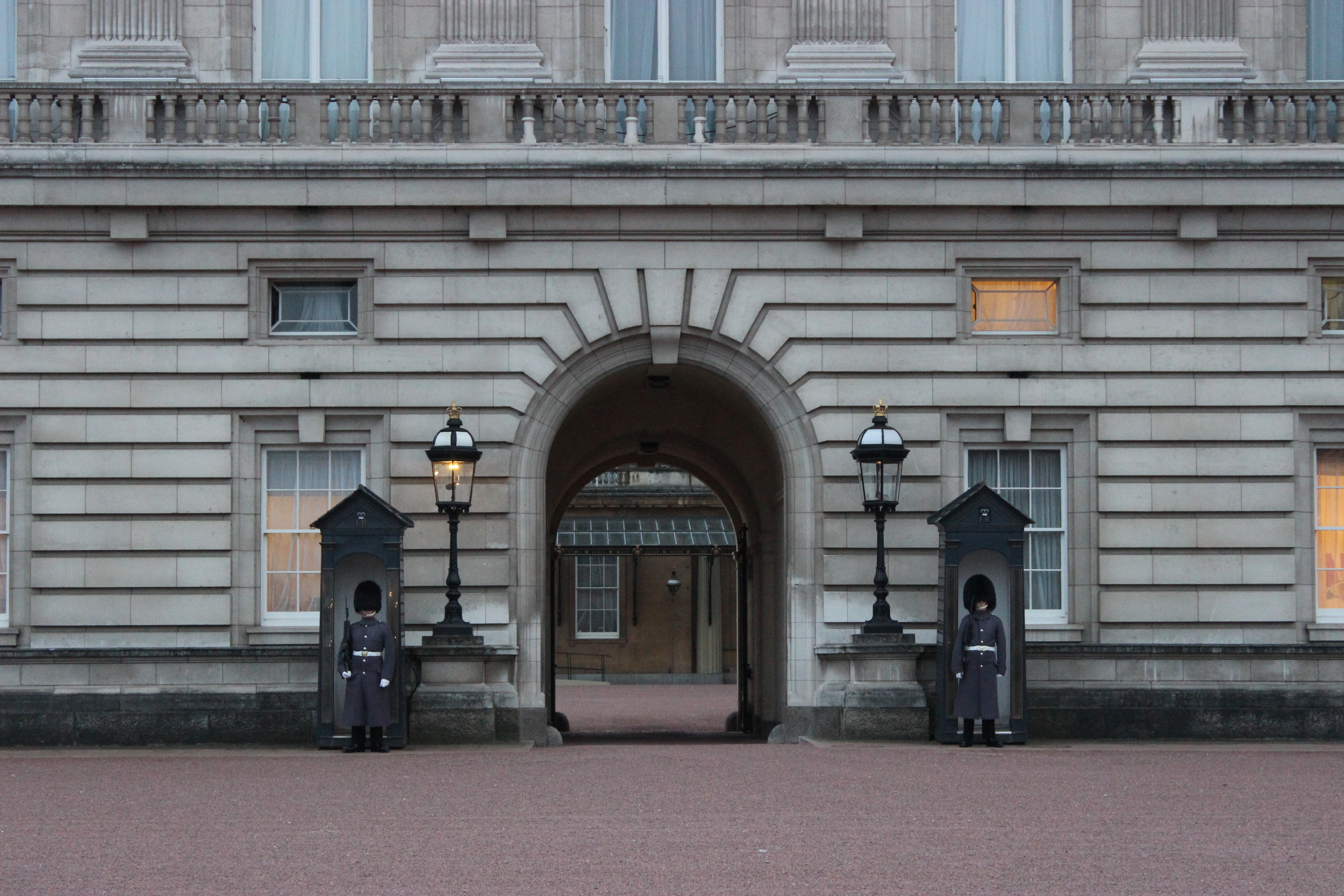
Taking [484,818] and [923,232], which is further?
[923,232]

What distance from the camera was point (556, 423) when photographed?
18.5 meters

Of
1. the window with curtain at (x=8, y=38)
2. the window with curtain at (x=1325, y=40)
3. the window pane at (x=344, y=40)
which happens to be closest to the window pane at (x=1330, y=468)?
the window with curtain at (x=1325, y=40)

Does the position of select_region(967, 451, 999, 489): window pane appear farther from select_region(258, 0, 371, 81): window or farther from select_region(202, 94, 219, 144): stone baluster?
select_region(202, 94, 219, 144): stone baluster

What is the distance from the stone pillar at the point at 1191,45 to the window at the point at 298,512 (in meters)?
8.66

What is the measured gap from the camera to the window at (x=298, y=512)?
18453 mm

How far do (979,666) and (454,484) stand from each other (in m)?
5.05

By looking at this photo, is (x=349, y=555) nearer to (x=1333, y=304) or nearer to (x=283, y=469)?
(x=283, y=469)

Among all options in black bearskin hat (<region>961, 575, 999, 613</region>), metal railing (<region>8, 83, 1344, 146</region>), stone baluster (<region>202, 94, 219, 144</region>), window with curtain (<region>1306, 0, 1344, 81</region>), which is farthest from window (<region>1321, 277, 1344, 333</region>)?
stone baluster (<region>202, 94, 219, 144</region>)

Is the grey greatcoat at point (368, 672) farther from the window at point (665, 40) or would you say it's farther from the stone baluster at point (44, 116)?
the window at point (665, 40)

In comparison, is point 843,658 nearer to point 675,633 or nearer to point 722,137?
point 722,137

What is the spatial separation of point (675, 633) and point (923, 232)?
27881 mm

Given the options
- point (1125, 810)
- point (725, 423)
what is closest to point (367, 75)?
point (725, 423)

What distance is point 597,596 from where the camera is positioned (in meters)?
46.1

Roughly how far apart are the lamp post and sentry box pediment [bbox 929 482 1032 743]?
52 cm
